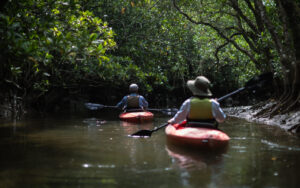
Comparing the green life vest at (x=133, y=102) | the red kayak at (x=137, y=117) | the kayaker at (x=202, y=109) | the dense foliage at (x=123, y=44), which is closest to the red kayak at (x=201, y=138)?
the kayaker at (x=202, y=109)

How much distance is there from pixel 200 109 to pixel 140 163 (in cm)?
201

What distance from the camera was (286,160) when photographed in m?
4.95

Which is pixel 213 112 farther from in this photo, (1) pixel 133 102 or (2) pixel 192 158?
(1) pixel 133 102

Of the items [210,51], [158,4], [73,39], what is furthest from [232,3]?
[73,39]

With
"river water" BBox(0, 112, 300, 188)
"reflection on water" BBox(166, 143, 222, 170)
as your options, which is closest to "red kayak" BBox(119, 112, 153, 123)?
"river water" BBox(0, 112, 300, 188)

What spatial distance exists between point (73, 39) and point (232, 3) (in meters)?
7.85

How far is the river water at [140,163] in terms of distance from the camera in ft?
12.7

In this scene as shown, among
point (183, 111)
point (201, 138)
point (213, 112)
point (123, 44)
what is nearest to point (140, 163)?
point (201, 138)

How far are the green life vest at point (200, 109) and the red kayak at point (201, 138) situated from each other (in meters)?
0.30

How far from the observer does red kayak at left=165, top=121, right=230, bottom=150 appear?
19.0 feet

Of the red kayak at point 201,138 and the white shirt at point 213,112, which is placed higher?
the white shirt at point 213,112

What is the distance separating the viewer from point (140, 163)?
16.1 feet

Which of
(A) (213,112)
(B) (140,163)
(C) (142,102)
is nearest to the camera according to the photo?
(B) (140,163)

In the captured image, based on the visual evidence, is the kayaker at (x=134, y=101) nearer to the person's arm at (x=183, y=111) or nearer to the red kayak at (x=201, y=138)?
the person's arm at (x=183, y=111)
